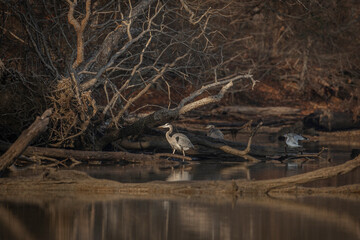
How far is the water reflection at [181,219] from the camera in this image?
6.17 meters

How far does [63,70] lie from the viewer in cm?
1355

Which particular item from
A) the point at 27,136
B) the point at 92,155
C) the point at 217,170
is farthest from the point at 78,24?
the point at 27,136

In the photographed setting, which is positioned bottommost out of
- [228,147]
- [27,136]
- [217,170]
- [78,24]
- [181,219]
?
[181,219]

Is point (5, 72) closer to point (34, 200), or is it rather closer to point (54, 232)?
point (34, 200)

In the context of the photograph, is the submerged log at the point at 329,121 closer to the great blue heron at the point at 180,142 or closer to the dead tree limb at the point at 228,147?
the dead tree limb at the point at 228,147

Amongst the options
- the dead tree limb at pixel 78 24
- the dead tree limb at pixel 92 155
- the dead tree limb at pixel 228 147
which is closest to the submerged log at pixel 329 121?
the dead tree limb at pixel 228 147

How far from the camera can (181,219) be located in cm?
691

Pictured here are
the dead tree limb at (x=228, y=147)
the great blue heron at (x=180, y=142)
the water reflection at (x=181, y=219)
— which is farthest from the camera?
the great blue heron at (x=180, y=142)

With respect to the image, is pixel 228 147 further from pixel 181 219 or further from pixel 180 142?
pixel 181 219

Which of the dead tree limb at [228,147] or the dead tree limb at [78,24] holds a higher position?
the dead tree limb at [78,24]

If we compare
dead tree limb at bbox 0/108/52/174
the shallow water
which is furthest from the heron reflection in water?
dead tree limb at bbox 0/108/52/174

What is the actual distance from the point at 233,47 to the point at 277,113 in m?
4.09

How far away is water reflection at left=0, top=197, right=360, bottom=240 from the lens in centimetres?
617

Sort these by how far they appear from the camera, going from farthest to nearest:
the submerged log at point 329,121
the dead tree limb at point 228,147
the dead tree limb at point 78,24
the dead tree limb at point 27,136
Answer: the submerged log at point 329,121 < the dead tree limb at point 228,147 < the dead tree limb at point 78,24 < the dead tree limb at point 27,136
